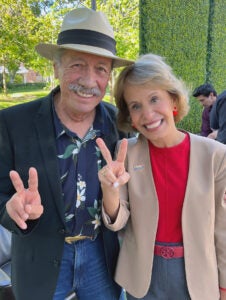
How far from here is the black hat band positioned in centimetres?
150

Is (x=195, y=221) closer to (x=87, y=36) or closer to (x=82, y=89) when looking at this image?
(x=82, y=89)

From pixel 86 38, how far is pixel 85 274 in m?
1.20

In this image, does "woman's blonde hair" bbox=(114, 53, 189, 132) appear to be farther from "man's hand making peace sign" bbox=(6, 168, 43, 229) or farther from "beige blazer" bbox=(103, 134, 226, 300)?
"man's hand making peace sign" bbox=(6, 168, 43, 229)

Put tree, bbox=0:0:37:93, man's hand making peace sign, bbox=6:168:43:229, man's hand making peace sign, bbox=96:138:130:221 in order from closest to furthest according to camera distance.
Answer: man's hand making peace sign, bbox=6:168:43:229, man's hand making peace sign, bbox=96:138:130:221, tree, bbox=0:0:37:93

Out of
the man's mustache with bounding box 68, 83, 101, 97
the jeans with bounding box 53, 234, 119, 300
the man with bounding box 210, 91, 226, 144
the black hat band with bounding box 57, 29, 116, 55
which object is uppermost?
the black hat band with bounding box 57, 29, 116, 55

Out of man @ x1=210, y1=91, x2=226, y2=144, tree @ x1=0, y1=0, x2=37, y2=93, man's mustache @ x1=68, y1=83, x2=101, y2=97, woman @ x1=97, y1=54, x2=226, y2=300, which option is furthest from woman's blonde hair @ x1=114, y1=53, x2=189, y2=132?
tree @ x1=0, y1=0, x2=37, y2=93

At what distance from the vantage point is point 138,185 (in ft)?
4.77

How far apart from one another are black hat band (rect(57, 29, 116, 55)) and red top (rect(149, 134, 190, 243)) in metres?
0.61

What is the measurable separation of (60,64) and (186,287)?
4.06 ft

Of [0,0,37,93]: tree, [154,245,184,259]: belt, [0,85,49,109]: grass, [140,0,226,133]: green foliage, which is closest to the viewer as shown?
[154,245,184,259]: belt

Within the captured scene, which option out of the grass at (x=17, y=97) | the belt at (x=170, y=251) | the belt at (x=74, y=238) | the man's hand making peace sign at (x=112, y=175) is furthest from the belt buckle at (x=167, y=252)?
the grass at (x=17, y=97)

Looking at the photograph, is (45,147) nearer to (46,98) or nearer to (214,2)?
(46,98)

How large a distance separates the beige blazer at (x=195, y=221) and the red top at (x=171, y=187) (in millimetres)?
32

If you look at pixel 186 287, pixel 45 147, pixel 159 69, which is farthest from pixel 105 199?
pixel 159 69
